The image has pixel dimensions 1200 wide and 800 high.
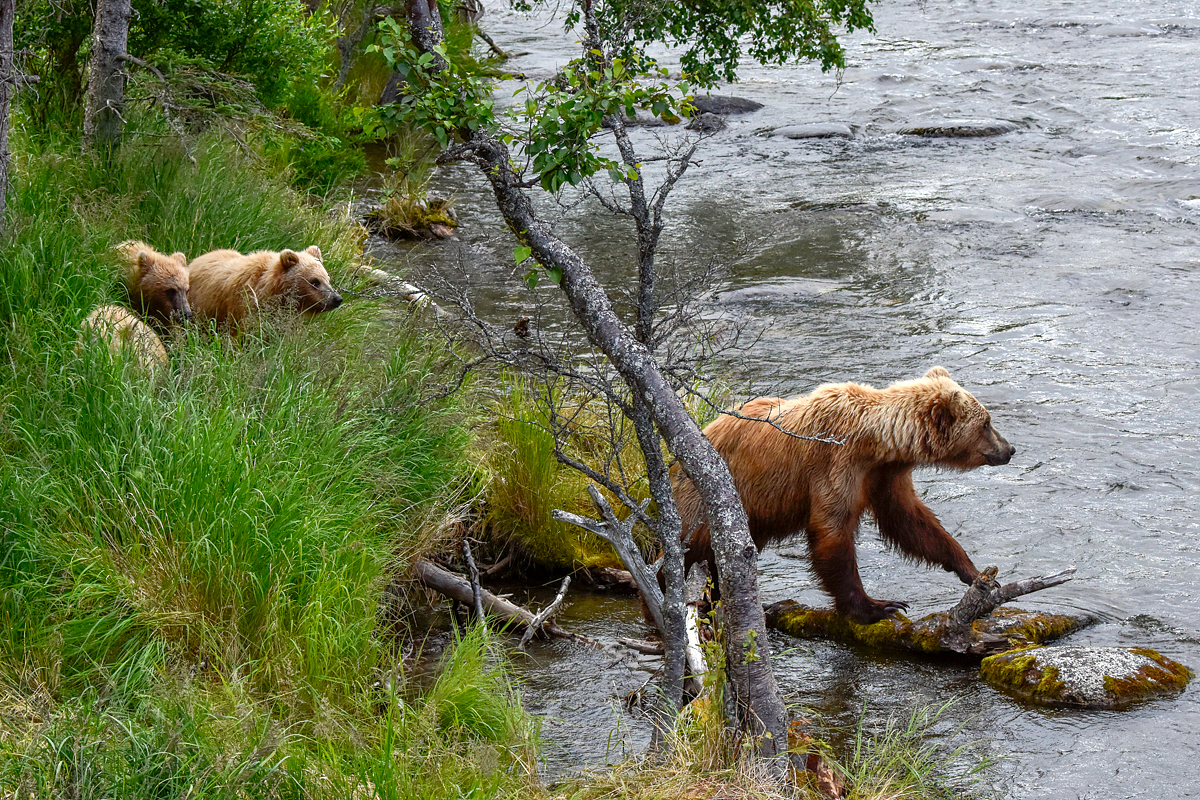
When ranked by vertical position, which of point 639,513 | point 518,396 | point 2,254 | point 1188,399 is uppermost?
point 2,254

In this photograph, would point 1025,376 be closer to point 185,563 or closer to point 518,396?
point 518,396

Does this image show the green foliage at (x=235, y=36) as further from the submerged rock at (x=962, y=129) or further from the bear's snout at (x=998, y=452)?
the submerged rock at (x=962, y=129)

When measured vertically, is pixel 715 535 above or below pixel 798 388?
above

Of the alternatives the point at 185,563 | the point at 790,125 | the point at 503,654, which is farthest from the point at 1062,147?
the point at 185,563

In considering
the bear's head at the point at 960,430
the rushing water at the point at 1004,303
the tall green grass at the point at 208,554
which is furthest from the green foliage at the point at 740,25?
the tall green grass at the point at 208,554

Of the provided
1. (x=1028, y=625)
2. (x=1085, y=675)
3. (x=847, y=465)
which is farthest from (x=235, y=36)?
(x=1085, y=675)

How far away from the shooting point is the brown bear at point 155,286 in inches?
268

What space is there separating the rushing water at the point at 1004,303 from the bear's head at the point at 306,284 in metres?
2.64

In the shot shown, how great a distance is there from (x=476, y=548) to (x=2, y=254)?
285cm

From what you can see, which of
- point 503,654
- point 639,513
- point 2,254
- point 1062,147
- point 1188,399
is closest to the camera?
point 639,513

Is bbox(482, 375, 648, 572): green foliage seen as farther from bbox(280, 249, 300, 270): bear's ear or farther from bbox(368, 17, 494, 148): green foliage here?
bbox(368, 17, 494, 148): green foliage

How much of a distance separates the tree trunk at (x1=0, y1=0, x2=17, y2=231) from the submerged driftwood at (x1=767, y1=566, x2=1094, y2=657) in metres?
4.52

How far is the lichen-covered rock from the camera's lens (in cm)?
500

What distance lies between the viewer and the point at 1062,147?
16016 millimetres
